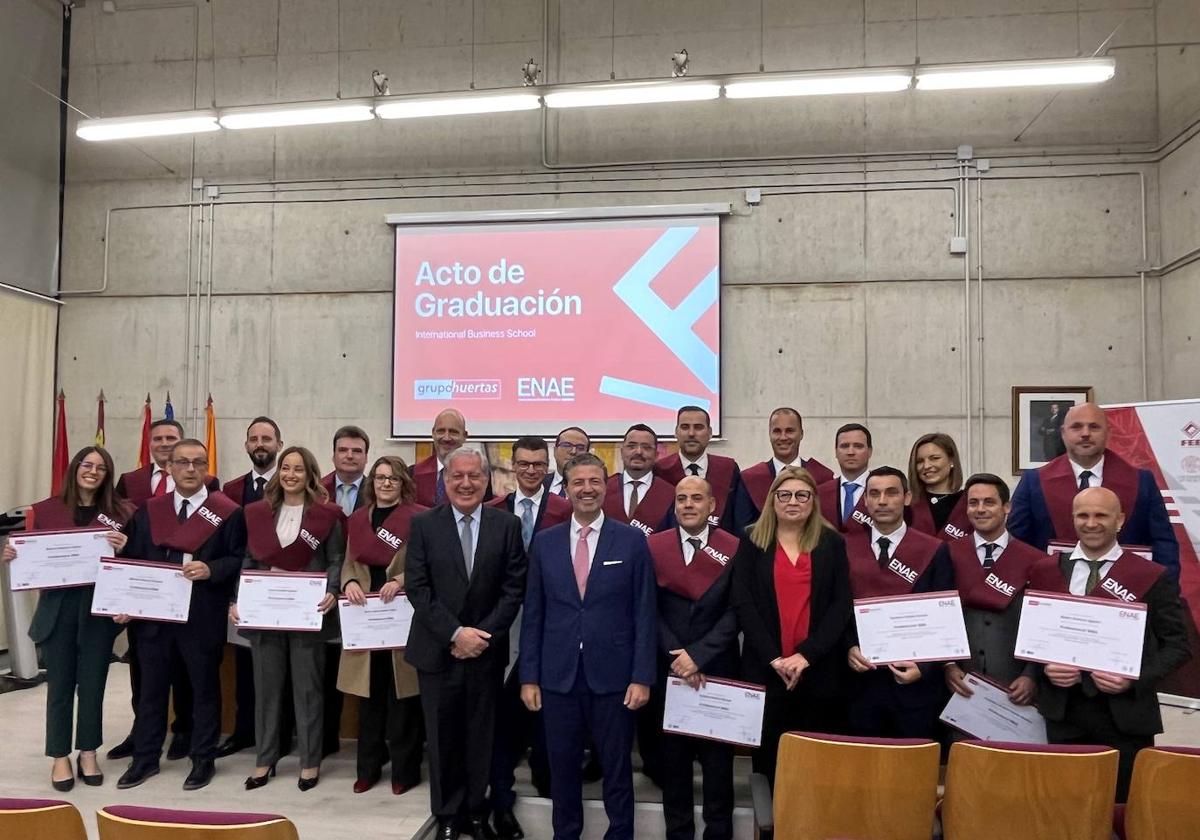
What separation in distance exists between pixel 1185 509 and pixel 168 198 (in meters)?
8.80

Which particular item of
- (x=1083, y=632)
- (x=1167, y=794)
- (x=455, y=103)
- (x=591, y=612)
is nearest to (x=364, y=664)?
(x=591, y=612)

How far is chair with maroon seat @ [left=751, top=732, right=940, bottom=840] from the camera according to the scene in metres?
2.14

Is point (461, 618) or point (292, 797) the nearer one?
point (461, 618)

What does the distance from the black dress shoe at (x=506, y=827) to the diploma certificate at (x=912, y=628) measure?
1.61m

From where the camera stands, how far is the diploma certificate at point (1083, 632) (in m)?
2.60

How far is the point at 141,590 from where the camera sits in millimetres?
3596

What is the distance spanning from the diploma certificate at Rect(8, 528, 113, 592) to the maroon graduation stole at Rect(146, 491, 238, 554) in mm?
237

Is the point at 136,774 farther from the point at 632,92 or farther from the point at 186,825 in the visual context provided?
the point at 632,92

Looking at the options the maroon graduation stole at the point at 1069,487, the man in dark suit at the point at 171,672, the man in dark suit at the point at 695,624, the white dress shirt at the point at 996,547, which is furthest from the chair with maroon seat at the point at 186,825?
the maroon graduation stole at the point at 1069,487

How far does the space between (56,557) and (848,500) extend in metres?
3.75

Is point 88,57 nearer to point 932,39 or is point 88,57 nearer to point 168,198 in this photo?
point 168,198

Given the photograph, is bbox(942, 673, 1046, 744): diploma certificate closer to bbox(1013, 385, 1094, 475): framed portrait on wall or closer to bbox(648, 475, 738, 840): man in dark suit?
bbox(648, 475, 738, 840): man in dark suit

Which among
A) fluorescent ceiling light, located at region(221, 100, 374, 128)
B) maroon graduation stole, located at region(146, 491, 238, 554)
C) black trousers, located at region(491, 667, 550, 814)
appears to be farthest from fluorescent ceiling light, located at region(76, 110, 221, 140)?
black trousers, located at region(491, 667, 550, 814)

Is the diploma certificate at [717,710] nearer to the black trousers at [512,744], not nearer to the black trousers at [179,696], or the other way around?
the black trousers at [512,744]
